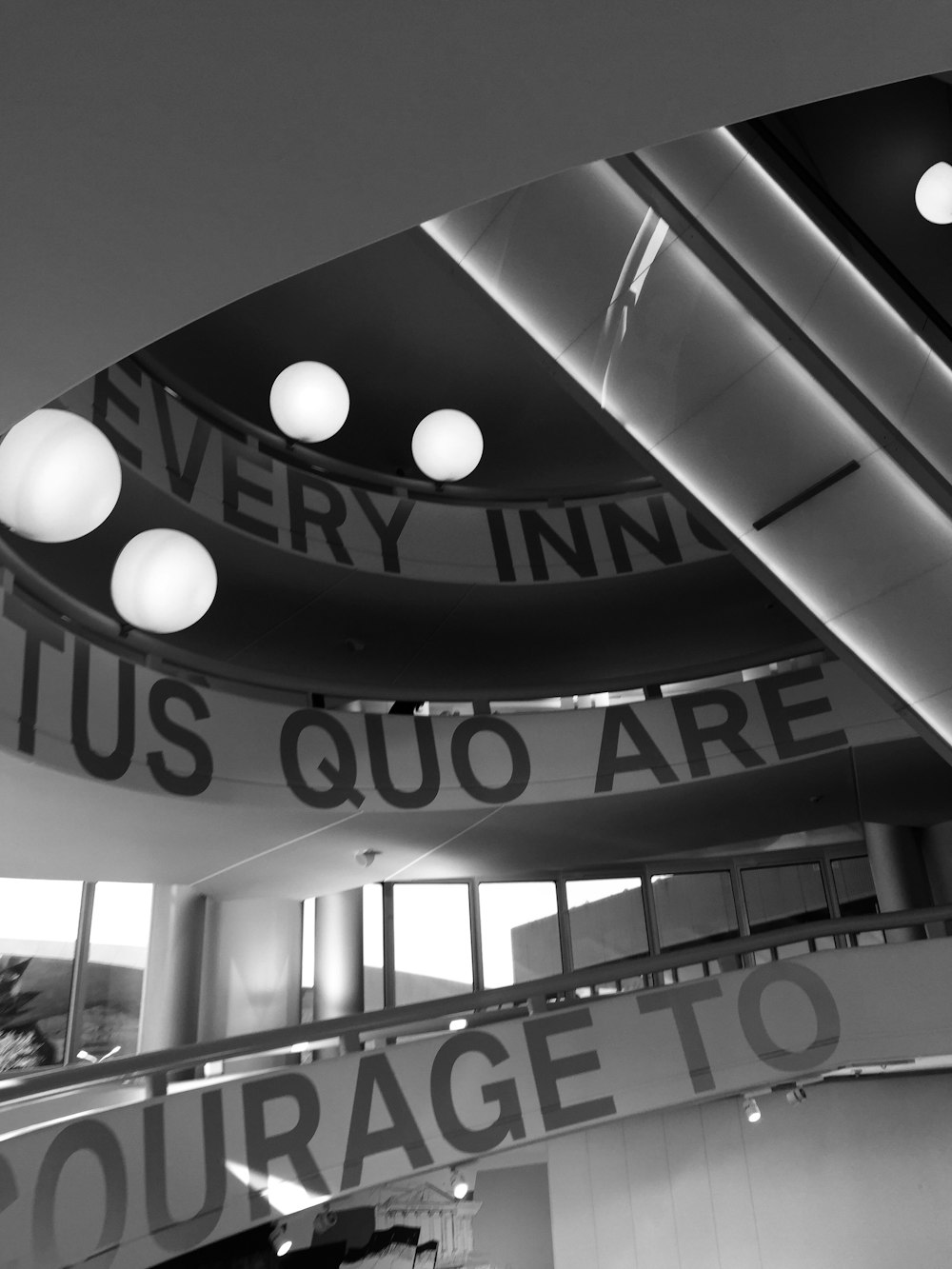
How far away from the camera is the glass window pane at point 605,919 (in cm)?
1288

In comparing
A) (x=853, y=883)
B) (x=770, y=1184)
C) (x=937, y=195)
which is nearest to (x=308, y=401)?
(x=937, y=195)

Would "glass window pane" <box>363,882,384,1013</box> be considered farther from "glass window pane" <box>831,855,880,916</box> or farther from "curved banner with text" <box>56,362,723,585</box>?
"glass window pane" <box>831,855,880,916</box>

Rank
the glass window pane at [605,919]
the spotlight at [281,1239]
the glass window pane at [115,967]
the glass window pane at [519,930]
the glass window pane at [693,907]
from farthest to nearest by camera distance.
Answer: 1. the glass window pane at [693,907]
2. the glass window pane at [605,919]
3. the glass window pane at [519,930]
4. the spotlight at [281,1239]
5. the glass window pane at [115,967]

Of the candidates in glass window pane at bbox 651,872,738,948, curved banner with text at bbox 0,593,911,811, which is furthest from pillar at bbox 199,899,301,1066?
glass window pane at bbox 651,872,738,948

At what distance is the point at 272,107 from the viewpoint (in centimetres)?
187

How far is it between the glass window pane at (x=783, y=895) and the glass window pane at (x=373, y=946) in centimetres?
446

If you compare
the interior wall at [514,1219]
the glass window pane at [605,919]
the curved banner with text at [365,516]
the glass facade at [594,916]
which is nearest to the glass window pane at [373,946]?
the glass facade at [594,916]

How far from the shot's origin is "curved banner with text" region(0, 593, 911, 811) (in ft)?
24.8

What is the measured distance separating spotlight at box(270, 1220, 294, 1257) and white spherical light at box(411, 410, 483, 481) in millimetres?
7914

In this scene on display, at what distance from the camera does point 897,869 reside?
11.8 meters

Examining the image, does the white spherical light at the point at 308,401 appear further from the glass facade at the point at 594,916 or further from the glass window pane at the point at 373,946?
the glass facade at the point at 594,916

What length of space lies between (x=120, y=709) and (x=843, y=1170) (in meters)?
8.56

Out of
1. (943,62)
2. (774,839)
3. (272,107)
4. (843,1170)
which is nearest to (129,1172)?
(272,107)

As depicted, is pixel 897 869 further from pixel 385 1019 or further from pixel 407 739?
pixel 385 1019
